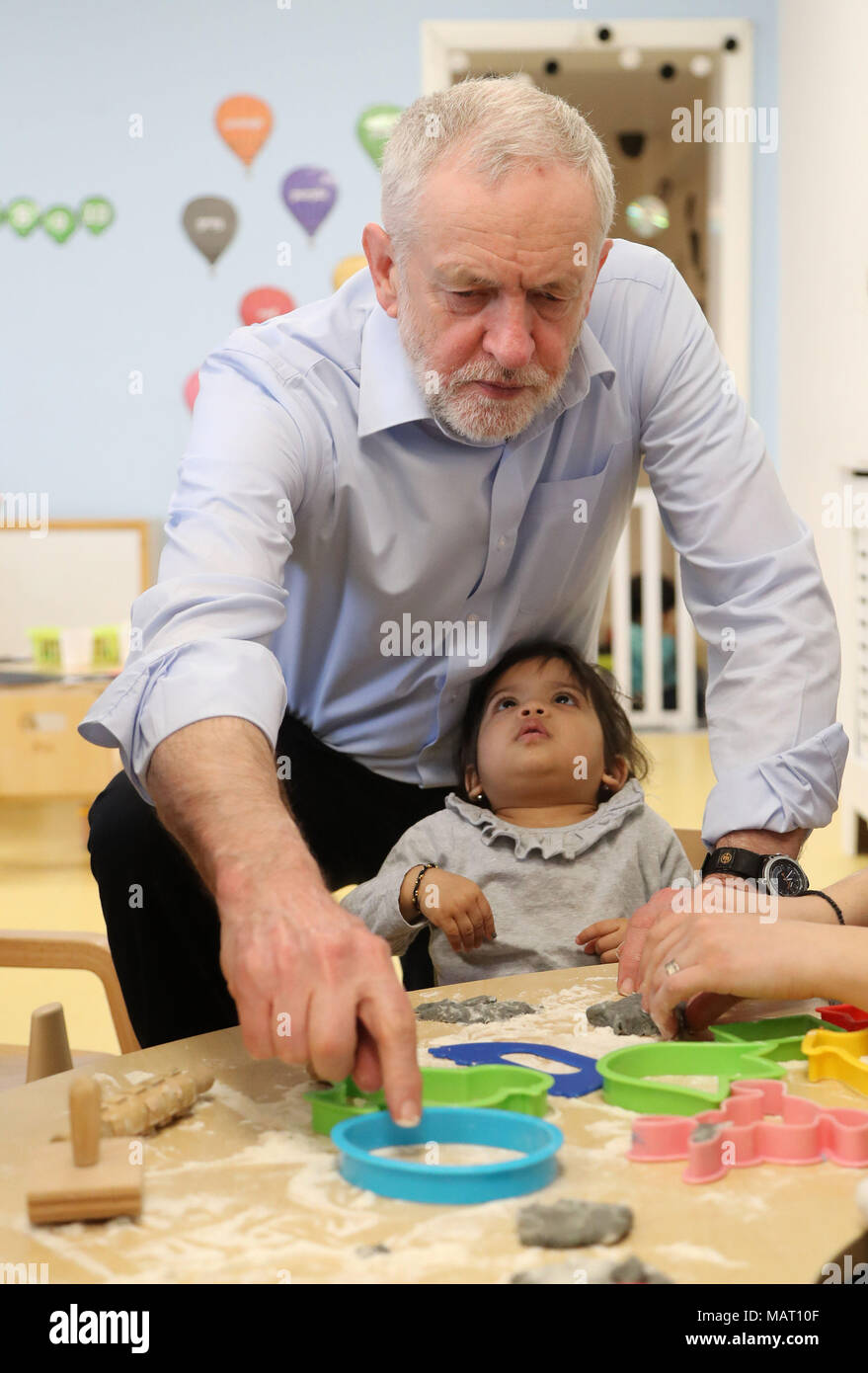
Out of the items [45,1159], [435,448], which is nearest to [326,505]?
[435,448]

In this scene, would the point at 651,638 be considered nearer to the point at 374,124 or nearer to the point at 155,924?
the point at 374,124

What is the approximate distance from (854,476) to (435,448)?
2.60 m

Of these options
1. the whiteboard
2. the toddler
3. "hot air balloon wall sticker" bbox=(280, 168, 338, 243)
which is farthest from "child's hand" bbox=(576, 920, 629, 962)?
"hot air balloon wall sticker" bbox=(280, 168, 338, 243)

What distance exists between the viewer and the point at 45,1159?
0.76m

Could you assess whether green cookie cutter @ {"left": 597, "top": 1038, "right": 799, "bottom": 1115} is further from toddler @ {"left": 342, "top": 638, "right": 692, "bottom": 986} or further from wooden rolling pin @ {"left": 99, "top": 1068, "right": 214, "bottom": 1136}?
toddler @ {"left": 342, "top": 638, "right": 692, "bottom": 986}

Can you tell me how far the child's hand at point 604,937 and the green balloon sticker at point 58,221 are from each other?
4115mm

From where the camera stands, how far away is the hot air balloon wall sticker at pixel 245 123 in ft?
15.7

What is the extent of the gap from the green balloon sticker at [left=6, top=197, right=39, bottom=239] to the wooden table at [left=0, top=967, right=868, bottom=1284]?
4513 millimetres

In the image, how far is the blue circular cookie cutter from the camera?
0.74 metres

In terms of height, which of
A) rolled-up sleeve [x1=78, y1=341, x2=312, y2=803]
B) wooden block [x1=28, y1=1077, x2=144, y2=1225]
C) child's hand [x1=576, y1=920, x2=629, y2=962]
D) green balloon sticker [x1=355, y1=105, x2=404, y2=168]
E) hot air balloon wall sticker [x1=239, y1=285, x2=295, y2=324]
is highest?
green balloon sticker [x1=355, y1=105, x2=404, y2=168]

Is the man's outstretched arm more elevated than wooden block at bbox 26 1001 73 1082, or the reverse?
the man's outstretched arm

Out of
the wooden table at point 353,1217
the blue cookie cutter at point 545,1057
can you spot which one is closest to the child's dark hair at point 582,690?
the blue cookie cutter at point 545,1057

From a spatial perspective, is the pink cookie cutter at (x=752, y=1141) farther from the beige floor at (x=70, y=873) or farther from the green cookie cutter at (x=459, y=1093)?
the beige floor at (x=70, y=873)
